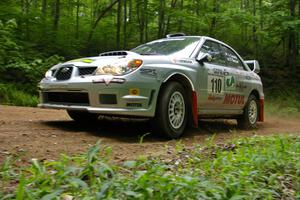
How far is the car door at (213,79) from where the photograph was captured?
5945mm

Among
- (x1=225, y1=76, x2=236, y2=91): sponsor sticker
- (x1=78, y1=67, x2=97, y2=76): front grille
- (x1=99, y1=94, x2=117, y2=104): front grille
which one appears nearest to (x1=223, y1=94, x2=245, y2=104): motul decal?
(x1=225, y1=76, x2=236, y2=91): sponsor sticker

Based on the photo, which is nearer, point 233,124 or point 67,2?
point 233,124

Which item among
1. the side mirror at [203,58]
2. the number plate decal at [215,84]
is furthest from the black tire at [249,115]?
the side mirror at [203,58]

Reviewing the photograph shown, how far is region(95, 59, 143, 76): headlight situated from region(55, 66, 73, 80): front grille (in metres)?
0.50

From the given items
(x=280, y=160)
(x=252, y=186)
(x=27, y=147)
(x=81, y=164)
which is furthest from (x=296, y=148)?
(x=27, y=147)

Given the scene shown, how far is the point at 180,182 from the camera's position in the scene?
2600 millimetres

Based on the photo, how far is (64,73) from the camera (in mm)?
5301

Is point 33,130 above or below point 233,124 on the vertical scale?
above

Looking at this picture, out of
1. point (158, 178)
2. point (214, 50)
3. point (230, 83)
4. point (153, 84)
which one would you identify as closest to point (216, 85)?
point (230, 83)

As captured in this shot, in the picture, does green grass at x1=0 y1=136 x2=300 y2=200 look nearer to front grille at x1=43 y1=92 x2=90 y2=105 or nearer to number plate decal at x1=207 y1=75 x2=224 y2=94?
front grille at x1=43 y1=92 x2=90 y2=105

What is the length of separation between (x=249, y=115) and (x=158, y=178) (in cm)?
512

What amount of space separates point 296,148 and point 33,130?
317 centimetres

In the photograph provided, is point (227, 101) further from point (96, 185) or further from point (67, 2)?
point (67, 2)

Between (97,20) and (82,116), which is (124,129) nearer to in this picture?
(82,116)
